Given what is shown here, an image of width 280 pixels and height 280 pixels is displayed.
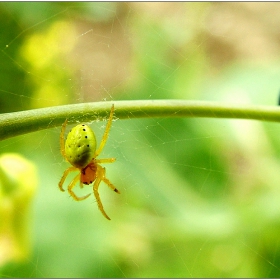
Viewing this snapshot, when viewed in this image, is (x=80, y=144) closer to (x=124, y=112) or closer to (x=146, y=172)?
→ (x=124, y=112)

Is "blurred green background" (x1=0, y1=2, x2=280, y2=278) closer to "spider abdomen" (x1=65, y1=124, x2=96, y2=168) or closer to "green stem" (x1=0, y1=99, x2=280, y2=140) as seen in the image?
"spider abdomen" (x1=65, y1=124, x2=96, y2=168)

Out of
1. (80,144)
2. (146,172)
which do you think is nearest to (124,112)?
(80,144)

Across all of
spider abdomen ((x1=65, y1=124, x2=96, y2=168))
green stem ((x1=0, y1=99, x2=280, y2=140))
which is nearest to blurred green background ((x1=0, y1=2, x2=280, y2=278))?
spider abdomen ((x1=65, y1=124, x2=96, y2=168))

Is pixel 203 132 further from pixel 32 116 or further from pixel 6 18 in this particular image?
pixel 32 116

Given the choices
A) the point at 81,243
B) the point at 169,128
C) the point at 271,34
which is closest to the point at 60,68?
the point at 169,128

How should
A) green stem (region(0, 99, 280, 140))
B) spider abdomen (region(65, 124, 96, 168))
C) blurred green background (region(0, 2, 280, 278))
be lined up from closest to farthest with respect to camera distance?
green stem (region(0, 99, 280, 140)), spider abdomen (region(65, 124, 96, 168)), blurred green background (region(0, 2, 280, 278))

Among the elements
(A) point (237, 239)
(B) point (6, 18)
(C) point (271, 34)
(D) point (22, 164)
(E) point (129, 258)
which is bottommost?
(E) point (129, 258)

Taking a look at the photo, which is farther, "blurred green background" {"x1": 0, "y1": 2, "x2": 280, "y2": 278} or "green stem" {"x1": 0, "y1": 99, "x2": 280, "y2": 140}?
"blurred green background" {"x1": 0, "y1": 2, "x2": 280, "y2": 278}
